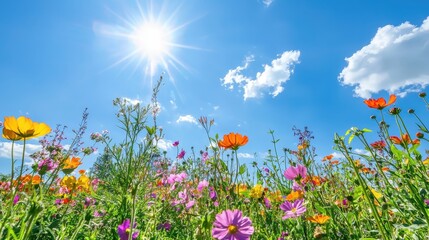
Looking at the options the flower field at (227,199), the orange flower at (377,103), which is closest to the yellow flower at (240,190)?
the flower field at (227,199)

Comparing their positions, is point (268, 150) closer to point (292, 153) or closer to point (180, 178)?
point (292, 153)

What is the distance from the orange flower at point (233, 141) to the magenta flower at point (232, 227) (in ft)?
1.99

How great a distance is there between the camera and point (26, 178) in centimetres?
207

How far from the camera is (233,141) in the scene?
190 cm

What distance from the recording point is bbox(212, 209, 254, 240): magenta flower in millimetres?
1301

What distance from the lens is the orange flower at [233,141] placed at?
1.88m

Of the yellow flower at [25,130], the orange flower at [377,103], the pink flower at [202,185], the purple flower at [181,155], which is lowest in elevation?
the yellow flower at [25,130]

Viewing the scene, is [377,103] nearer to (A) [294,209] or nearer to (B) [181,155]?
(A) [294,209]

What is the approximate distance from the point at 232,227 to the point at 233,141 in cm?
68

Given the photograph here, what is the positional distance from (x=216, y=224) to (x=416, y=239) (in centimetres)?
81

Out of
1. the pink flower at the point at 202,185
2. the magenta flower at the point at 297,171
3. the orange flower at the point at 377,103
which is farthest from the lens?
the pink flower at the point at 202,185

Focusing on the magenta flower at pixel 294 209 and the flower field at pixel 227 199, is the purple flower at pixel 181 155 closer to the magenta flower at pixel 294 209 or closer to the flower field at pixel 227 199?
the flower field at pixel 227 199

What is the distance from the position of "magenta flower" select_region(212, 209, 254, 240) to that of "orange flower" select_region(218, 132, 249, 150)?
61cm

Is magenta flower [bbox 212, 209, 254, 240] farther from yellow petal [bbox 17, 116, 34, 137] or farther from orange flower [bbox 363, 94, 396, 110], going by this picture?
orange flower [bbox 363, 94, 396, 110]
